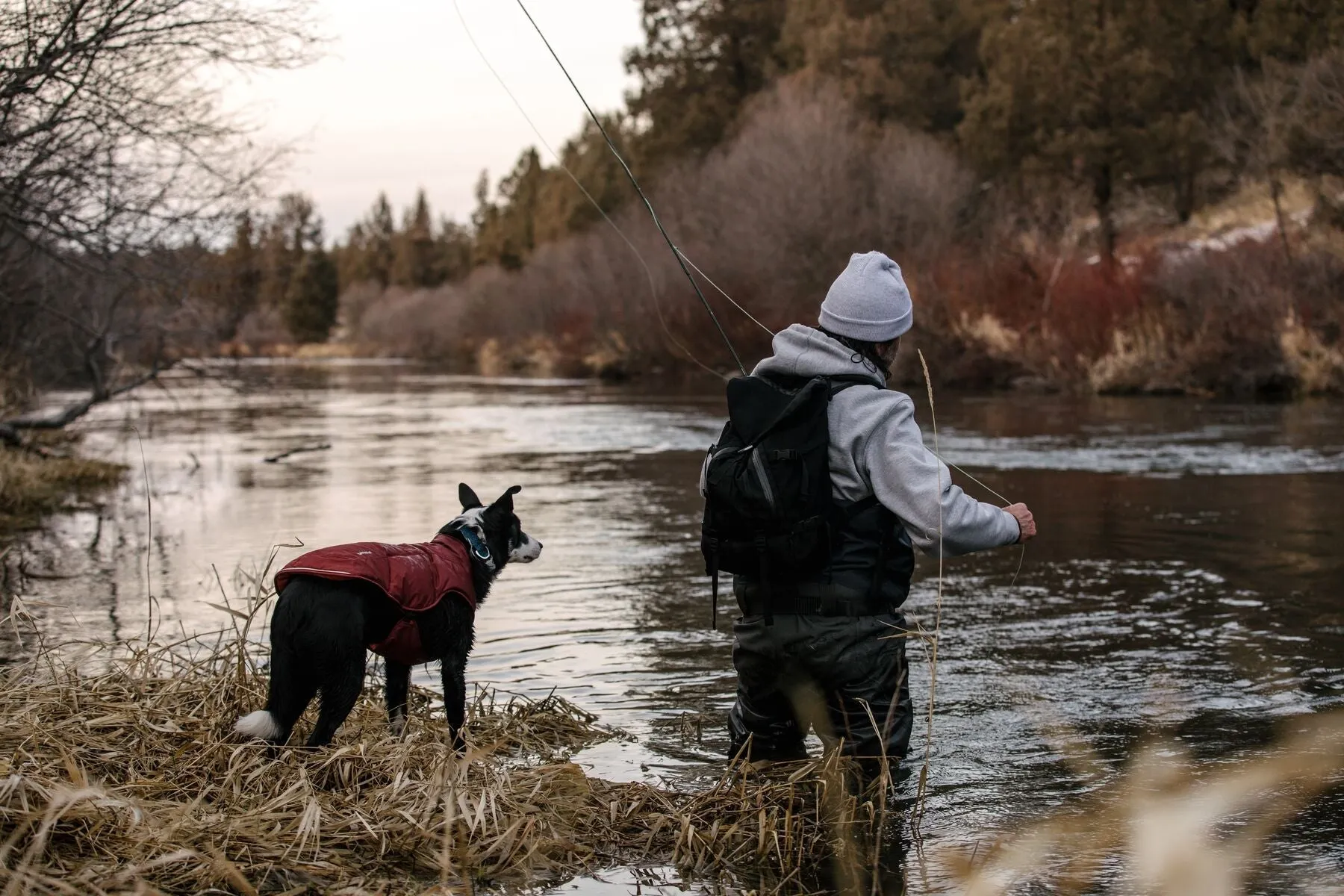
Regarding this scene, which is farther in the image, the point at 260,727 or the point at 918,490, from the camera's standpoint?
the point at 260,727

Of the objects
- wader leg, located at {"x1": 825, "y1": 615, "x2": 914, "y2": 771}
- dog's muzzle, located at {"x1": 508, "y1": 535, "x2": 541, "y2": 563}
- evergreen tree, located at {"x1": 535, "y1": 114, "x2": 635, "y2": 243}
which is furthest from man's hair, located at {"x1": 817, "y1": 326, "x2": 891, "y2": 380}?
evergreen tree, located at {"x1": 535, "y1": 114, "x2": 635, "y2": 243}

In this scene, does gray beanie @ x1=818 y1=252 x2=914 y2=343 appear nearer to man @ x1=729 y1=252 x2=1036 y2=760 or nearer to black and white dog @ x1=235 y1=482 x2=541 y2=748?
man @ x1=729 y1=252 x2=1036 y2=760

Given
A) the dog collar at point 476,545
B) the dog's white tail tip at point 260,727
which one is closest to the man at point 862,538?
the dog collar at point 476,545

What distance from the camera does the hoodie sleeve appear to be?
4.61m

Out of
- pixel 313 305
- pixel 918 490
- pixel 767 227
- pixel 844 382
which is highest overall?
pixel 313 305

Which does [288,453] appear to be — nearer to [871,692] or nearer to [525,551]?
[525,551]

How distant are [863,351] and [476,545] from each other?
1.90 metres

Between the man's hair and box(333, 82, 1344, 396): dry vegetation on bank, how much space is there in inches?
949

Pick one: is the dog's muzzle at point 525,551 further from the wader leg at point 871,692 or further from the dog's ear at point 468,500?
the wader leg at point 871,692

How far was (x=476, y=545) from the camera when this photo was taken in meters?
5.84

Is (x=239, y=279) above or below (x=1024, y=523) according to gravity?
above

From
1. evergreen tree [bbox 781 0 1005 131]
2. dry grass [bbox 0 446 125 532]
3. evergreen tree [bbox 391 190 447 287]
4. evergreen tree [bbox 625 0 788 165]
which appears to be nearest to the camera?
dry grass [bbox 0 446 125 532]

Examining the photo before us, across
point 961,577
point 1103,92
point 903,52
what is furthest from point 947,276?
point 961,577

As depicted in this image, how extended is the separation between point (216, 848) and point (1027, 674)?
4.71 m
